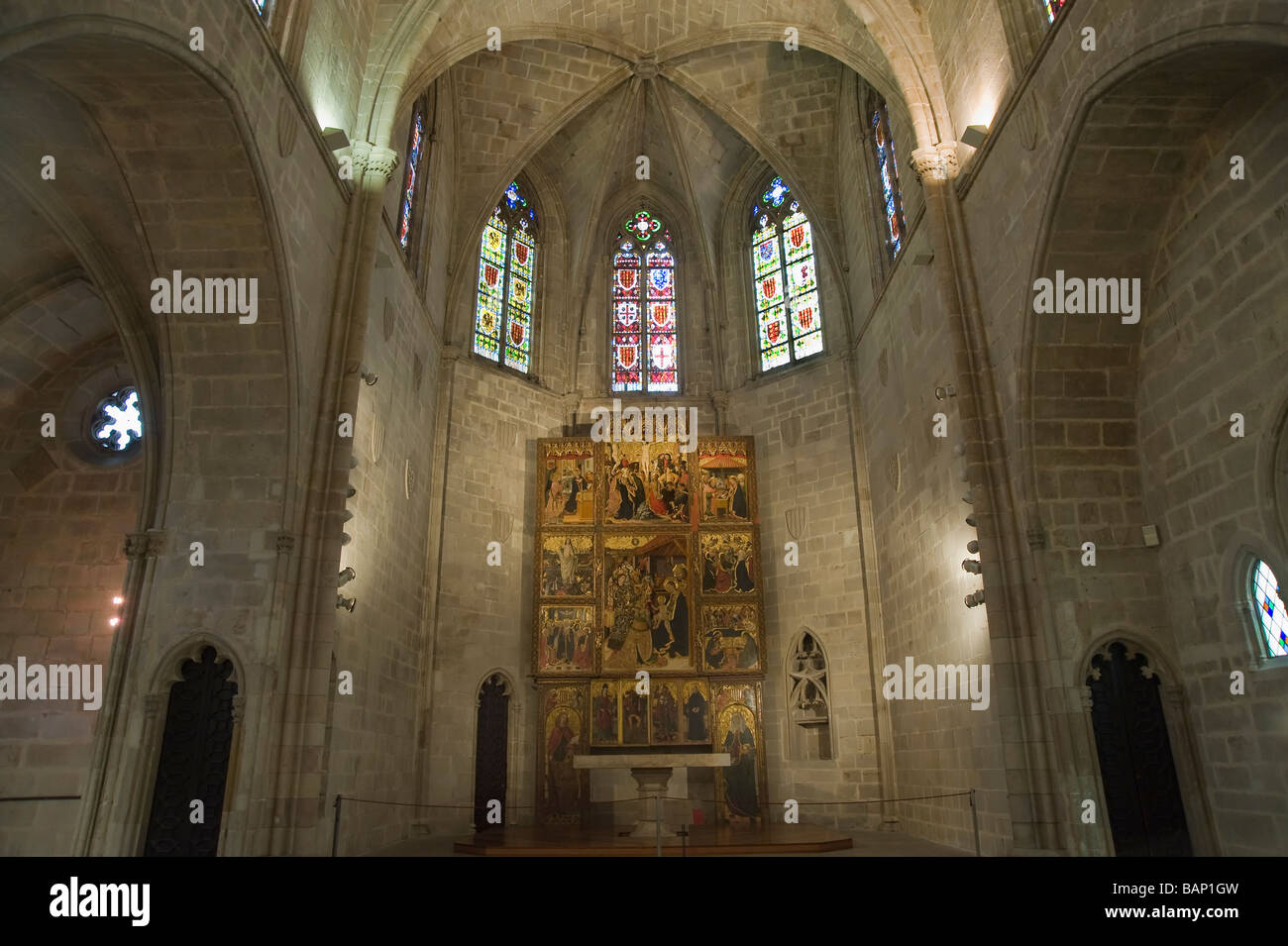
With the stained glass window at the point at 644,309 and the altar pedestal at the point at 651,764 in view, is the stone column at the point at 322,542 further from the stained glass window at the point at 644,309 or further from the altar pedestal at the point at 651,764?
the stained glass window at the point at 644,309

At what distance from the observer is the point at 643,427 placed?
1672 cm

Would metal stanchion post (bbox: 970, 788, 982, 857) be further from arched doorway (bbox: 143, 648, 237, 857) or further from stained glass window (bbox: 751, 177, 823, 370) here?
stained glass window (bbox: 751, 177, 823, 370)

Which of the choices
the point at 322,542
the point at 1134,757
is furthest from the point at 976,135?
the point at 322,542

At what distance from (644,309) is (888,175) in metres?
6.13

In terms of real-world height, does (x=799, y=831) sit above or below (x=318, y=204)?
below

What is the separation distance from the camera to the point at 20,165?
911cm

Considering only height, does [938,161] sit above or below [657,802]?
above

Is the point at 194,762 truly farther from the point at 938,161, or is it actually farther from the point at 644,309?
the point at 644,309

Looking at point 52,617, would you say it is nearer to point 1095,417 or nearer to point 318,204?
point 318,204

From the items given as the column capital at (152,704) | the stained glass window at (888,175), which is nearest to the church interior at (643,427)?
the column capital at (152,704)

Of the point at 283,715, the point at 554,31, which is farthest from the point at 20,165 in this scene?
the point at 554,31

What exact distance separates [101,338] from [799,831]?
41.5 ft

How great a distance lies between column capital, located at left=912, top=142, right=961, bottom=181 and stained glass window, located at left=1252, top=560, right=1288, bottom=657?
609cm

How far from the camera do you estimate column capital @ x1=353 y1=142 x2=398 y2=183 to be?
11102 mm
